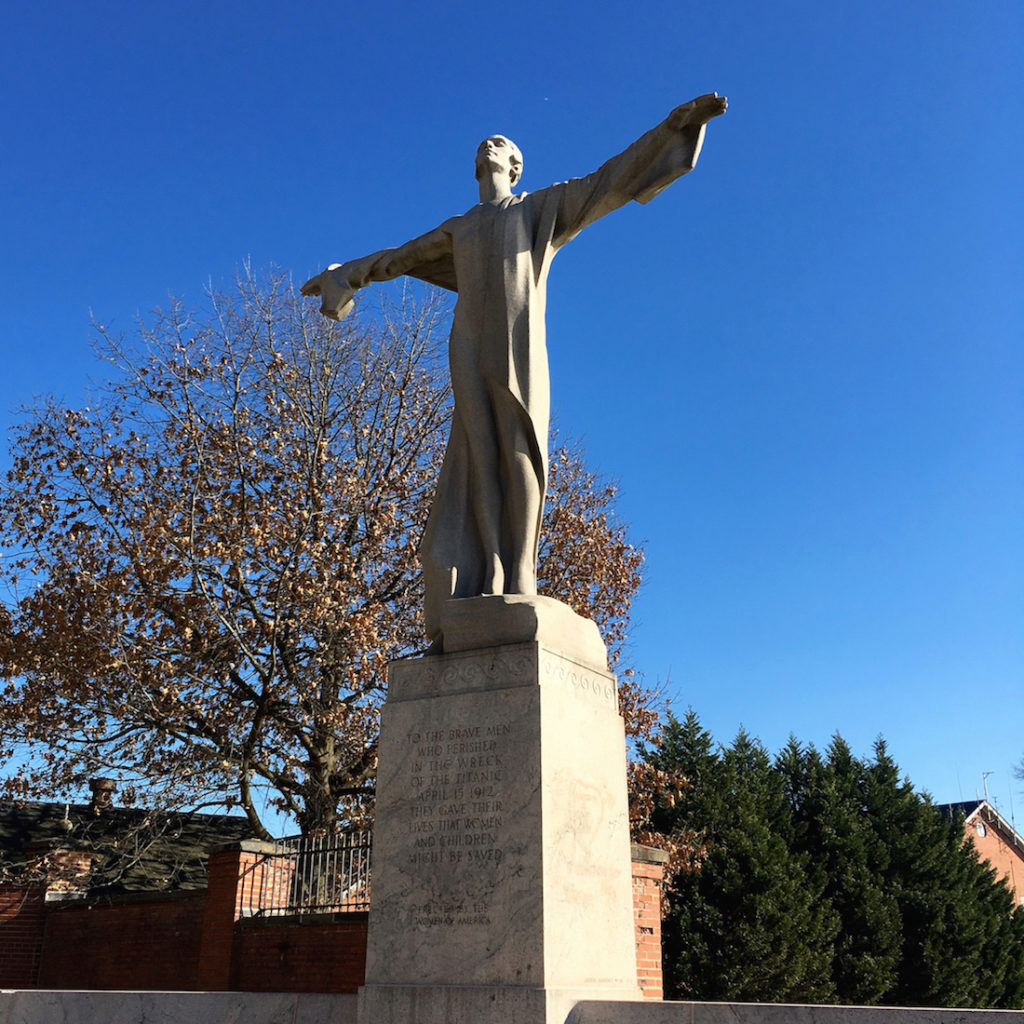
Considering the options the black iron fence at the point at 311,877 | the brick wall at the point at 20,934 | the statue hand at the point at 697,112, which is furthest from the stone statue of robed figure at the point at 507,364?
the brick wall at the point at 20,934

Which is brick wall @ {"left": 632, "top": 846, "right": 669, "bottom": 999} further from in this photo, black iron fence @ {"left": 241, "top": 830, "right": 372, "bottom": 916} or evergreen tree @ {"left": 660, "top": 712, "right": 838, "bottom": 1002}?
evergreen tree @ {"left": 660, "top": 712, "right": 838, "bottom": 1002}

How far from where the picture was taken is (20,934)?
57.6 feet

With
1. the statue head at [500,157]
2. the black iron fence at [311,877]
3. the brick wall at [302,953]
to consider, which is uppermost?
the statue head at [500,157]

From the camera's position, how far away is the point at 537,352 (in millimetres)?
6535

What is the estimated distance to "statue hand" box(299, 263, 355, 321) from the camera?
7613mm

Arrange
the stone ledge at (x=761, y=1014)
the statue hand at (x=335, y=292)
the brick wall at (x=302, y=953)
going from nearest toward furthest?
the stone ledge at (x=761, y=1014)
the statue hand at (x=335, y=292)
the brick wall at (x=302, y=953)

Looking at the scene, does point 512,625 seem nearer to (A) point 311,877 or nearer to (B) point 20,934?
(A) point 311,877

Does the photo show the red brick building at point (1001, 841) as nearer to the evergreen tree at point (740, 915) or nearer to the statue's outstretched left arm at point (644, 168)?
the evergreen tree at point (740, 915)

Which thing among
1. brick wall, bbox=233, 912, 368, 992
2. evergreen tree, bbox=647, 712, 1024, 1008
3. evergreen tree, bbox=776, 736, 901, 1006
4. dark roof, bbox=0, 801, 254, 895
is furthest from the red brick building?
brick wall, bbox=233, 912, 368, 992

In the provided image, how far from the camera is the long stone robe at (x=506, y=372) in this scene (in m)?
6.34

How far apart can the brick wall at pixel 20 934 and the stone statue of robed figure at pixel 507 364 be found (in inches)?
572

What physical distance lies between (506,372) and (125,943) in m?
13.2

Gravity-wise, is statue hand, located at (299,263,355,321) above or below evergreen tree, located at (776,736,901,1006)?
above

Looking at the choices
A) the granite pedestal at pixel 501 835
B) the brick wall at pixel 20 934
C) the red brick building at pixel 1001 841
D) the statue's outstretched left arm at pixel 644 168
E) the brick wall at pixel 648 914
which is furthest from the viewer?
the red brick building at pixel 1001 841
